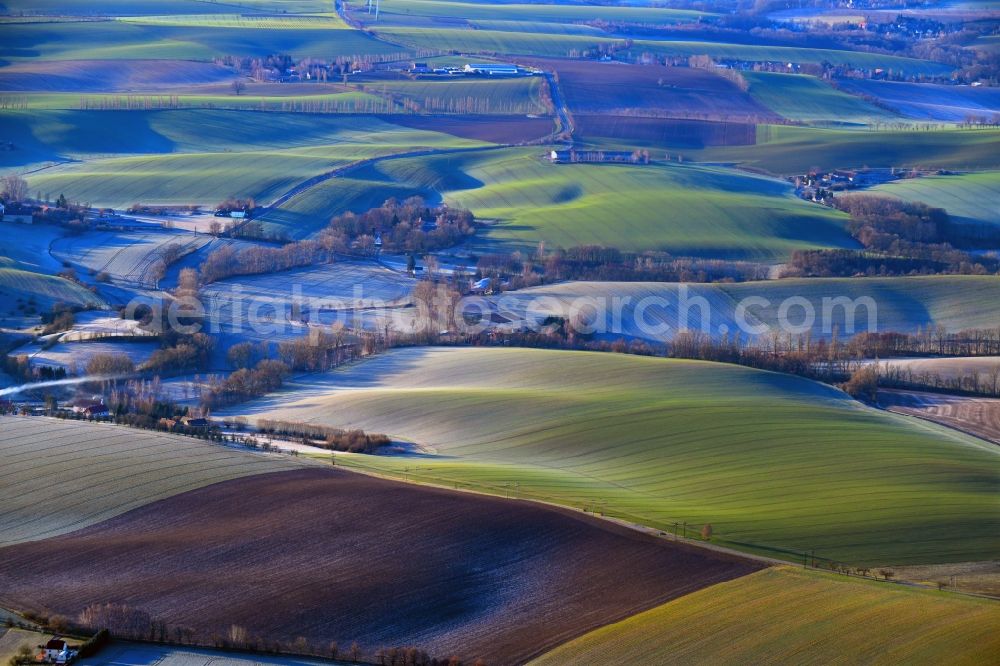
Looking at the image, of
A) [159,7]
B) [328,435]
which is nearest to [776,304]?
[328,435]

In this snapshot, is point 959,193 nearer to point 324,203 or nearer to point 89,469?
point 324,203

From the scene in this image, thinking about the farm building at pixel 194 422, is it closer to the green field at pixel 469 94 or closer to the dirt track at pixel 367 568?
the dirt track at pixel 367 568

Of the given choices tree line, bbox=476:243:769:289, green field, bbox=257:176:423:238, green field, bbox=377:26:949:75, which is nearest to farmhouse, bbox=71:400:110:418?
tree line, bbox=476:243:769:289

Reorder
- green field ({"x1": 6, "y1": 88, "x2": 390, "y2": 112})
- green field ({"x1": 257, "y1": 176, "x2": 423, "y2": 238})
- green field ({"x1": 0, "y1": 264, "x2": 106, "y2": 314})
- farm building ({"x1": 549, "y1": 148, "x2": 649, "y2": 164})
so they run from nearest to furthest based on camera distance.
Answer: green field ({"x1": 0, "y1": 264, "x2": 106, "y2": 314})
green field ({"x1": 257, "y1": 176, "x2": 423, "y2": 238})
farm building ({"x1": 549, "y1": 148, "x2": 649, "y2": 164})
green field ({"x1": 6, "y1": 88, "x2": 390, "y2": 112})

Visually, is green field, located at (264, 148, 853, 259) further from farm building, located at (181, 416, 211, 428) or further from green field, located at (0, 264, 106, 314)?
farm building, located at (181, 416, 211, 428)

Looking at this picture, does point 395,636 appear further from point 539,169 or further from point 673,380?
point 539,169

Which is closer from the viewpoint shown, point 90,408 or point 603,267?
point 90,408
